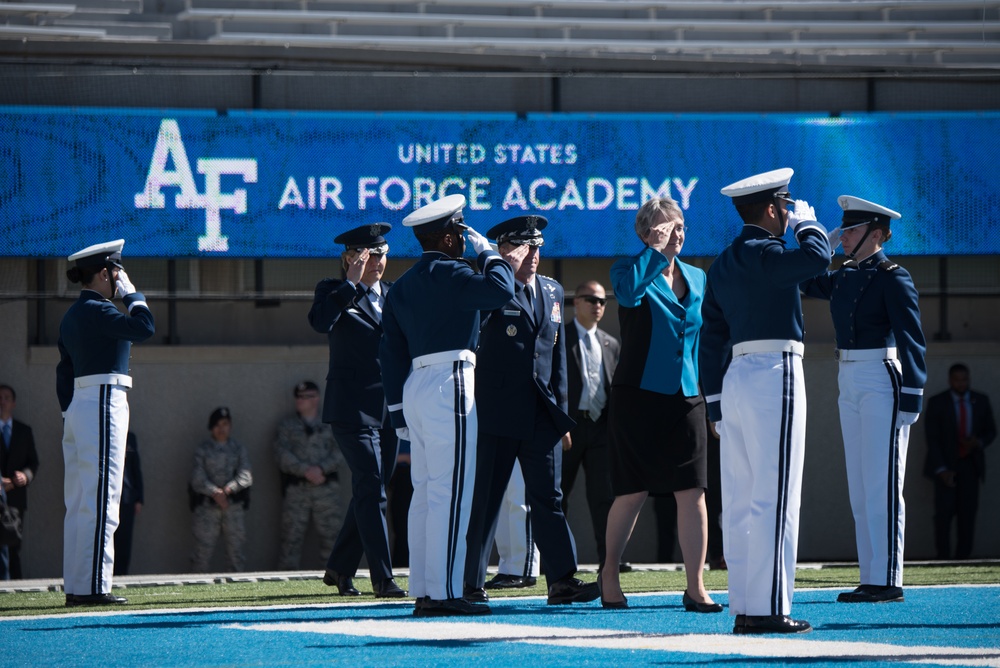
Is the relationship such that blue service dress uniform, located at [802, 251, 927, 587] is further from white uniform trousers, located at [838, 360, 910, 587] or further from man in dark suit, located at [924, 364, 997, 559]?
man in dark suit, located at [924, 364, 997, 559]

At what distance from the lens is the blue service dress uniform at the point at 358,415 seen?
28.2 feet

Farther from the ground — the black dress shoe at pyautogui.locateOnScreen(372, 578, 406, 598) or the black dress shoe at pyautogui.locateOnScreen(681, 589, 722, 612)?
the black dress shoe at pyautogui.locateOnScreen(681, 589, 722, 612)

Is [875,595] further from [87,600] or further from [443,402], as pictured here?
[87,600]

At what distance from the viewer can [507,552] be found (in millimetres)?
9586

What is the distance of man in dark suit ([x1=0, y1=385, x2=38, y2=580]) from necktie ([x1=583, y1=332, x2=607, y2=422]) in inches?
169

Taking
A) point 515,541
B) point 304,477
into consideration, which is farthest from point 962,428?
point 304,477

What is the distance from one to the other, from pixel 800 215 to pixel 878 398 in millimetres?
1982

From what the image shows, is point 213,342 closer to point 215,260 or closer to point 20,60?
point 215,260

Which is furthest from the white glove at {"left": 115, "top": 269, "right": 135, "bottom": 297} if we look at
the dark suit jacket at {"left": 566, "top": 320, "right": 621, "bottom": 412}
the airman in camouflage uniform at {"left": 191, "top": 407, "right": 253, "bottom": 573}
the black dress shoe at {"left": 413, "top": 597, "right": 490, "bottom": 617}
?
the airman in camouflage uniform at {"left": 191, "top": 407, "right": 253, "bottom": 573}

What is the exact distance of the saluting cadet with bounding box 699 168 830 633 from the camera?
6008mm

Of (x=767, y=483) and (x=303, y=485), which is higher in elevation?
(x=767, y=483)

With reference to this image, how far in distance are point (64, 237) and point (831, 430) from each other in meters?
6.51

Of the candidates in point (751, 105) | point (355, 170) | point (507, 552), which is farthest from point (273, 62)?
point (507, 552)

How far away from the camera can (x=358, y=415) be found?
8711mm
